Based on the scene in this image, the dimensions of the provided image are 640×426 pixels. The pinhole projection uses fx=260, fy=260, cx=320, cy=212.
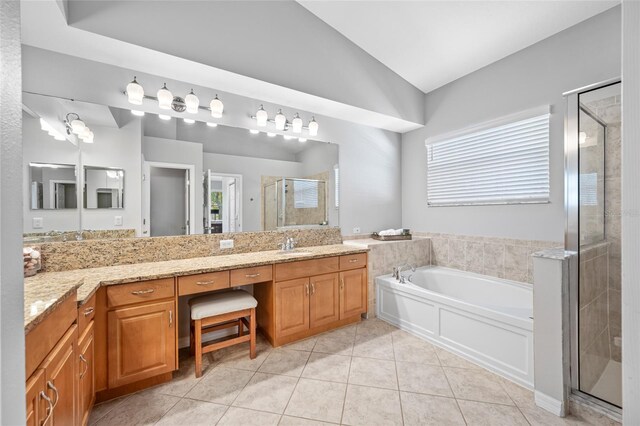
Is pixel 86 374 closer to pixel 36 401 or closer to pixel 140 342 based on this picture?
pixel 140 342

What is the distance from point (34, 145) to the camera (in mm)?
1787

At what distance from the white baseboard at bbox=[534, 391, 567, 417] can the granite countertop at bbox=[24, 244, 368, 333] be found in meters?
1.72

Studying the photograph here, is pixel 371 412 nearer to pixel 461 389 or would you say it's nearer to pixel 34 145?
pixel 461 389

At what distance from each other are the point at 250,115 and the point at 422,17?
1.87 metres

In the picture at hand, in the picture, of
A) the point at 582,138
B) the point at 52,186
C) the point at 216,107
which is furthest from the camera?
the point at 216,107

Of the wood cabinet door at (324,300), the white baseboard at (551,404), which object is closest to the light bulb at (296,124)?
the wood cabinet door at (324,300)

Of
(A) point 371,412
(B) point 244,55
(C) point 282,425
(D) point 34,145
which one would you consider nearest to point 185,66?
(B) point 244,55

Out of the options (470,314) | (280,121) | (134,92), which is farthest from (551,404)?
(134,92)

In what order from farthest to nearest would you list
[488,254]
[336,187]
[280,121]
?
1. [336,187]
2. [488,254]
3. [280,121]

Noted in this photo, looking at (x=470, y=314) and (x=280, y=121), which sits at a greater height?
(x=280, y=121)

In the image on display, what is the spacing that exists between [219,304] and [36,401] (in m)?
1.17

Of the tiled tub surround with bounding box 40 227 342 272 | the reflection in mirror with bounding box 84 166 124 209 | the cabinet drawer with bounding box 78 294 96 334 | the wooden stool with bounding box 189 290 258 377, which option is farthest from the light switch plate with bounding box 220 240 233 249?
the cabinet drawer with bounding box 78 294 96 334

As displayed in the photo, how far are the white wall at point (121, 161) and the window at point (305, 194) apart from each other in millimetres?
1504

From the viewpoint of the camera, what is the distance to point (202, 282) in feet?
6.42
